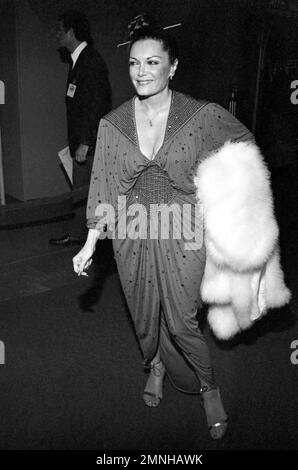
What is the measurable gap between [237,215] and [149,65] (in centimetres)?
67

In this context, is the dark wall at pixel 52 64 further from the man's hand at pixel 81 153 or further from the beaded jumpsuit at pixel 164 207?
the beaded jumpsuit at pixel 164 207

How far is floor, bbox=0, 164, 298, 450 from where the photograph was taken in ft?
7.49

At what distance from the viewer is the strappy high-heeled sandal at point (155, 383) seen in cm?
253

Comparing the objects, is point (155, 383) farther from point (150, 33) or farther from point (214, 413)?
point (150, 33)

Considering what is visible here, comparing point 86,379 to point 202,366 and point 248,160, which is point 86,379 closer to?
point 202,366

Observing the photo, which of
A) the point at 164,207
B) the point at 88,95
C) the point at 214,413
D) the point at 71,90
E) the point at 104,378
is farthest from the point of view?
the point at 71,90

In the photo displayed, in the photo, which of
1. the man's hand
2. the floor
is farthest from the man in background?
the floor

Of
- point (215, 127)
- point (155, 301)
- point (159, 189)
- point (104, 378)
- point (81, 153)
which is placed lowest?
point (104, 378)

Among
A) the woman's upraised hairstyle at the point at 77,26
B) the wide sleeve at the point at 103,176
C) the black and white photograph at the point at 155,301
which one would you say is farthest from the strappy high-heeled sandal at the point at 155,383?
the woman's upraised hairstyle at the point at 77,26

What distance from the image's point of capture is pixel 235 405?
250 cm

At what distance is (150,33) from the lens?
207 cm

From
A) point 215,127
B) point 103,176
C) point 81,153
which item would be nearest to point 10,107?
point 81,153
